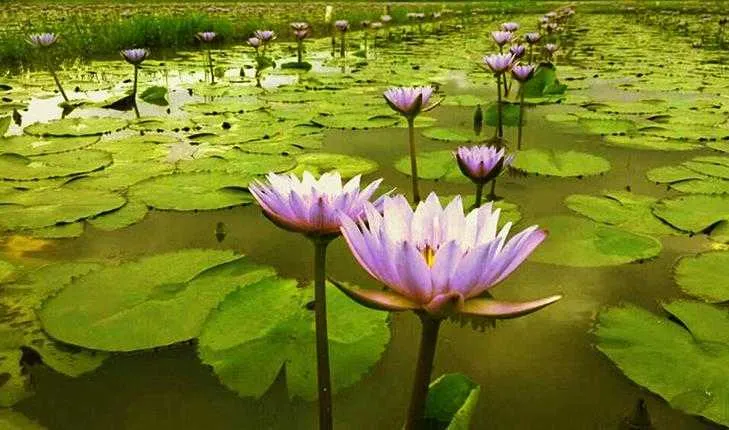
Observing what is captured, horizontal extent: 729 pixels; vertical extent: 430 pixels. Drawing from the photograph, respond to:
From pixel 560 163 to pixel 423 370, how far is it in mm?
2390

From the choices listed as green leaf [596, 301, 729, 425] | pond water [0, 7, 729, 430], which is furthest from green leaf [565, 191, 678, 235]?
green leaf [596, 301, 729, 425]

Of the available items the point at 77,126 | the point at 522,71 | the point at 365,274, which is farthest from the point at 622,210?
the point at 77,126

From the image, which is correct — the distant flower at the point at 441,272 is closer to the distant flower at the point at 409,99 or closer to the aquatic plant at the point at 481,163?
the aquatic plant at the point at 481,163

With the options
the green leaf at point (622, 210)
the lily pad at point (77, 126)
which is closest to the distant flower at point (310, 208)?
the green leaf at point (622, 210)

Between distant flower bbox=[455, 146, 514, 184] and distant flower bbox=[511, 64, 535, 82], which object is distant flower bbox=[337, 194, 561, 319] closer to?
distant flower bbox=[455, 146, 514, 184]

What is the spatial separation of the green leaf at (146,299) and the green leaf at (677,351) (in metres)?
1.10

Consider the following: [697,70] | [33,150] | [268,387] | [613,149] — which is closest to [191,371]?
[268,387]

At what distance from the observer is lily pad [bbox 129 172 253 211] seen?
7.96 ft

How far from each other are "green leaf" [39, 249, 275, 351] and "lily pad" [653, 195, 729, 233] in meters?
1.66

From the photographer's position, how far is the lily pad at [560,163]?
284 cm

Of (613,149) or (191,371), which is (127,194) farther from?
(613,149)

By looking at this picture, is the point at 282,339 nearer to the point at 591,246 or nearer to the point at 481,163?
the point at 481,163

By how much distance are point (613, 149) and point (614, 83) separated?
275cm

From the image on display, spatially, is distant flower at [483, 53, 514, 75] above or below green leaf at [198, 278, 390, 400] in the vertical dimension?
above
